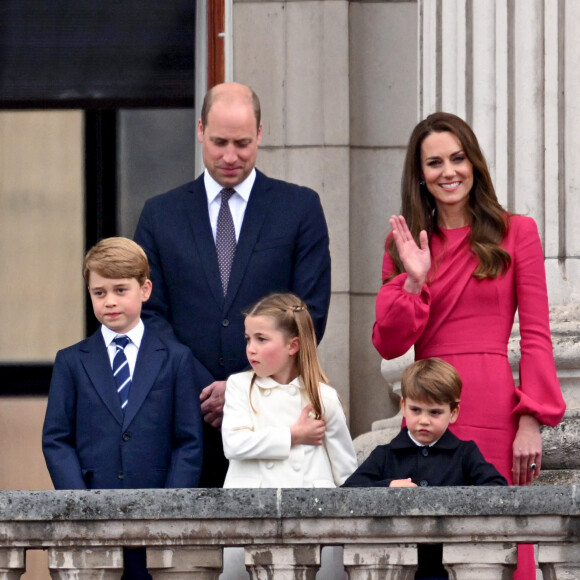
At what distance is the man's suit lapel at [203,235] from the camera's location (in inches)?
228

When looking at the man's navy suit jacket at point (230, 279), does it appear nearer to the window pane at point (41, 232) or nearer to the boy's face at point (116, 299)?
the boy's face at point (116, 299)

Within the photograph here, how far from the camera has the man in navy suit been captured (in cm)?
573

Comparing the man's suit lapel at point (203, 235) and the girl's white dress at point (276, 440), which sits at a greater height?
the man's suit lapel at point (203, 235)

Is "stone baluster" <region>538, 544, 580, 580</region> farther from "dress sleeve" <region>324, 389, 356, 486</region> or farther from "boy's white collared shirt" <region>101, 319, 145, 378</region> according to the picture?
"boy's white collared shirt" <region>101, 319, 145, 378</region>

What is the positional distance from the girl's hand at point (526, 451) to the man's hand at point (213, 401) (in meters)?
1.01

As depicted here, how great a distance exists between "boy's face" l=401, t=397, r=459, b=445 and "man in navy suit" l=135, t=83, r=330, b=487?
65 centimetres

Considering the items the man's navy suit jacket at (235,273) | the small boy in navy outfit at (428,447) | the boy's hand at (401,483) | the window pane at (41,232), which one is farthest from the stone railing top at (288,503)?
the window pane at (41,232)

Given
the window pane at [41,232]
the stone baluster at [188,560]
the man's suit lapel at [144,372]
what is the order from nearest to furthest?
1. the stone baluster at [188,560]
2. the man's suit lapel at [144,372]
3. the window pane at [41,232]

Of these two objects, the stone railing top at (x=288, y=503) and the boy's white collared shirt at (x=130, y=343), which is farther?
the boy's white collared shirt at (x=130, y=343)

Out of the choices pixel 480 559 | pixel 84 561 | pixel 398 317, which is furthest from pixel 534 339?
pixel 84 561

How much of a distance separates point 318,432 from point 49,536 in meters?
1.09

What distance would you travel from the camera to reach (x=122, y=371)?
559cm

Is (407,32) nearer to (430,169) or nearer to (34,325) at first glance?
(34,325)

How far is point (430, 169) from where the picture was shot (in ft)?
18.1
